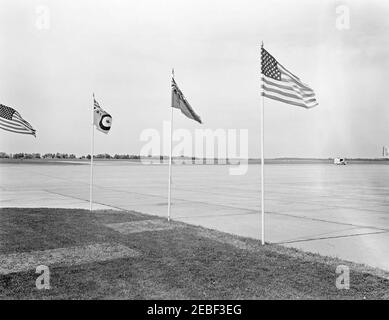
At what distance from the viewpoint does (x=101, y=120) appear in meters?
12.0

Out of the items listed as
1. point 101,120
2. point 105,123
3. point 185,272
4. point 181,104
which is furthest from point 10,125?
point 185,272

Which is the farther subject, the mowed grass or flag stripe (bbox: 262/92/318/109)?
flag stripe (bbox: 262/92/318/109)

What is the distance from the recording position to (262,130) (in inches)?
324

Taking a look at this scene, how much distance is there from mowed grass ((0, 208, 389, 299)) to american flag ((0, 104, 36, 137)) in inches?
138

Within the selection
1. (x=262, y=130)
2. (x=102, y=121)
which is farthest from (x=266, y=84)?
(x=102, y=121)

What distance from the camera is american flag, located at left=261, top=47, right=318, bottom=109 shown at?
8008mm

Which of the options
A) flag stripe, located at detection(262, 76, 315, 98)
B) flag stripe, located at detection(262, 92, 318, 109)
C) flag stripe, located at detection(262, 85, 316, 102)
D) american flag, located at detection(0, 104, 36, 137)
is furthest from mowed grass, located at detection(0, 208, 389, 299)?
american flag, located at detection(0, 104, 36, 137)

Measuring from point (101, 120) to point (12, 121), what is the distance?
2.31m

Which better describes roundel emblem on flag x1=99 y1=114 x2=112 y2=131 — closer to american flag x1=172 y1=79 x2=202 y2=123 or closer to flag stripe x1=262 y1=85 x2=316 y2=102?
american flag x1=172 y1=79 x2=202 y2=123

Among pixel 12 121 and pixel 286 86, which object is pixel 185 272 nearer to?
pixel 286 86

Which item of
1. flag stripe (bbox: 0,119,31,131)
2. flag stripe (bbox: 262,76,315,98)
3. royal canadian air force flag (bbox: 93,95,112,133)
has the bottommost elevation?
flag stripe (bbox: 0,119,31,131)

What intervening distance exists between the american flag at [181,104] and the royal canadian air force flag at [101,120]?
244 cm
